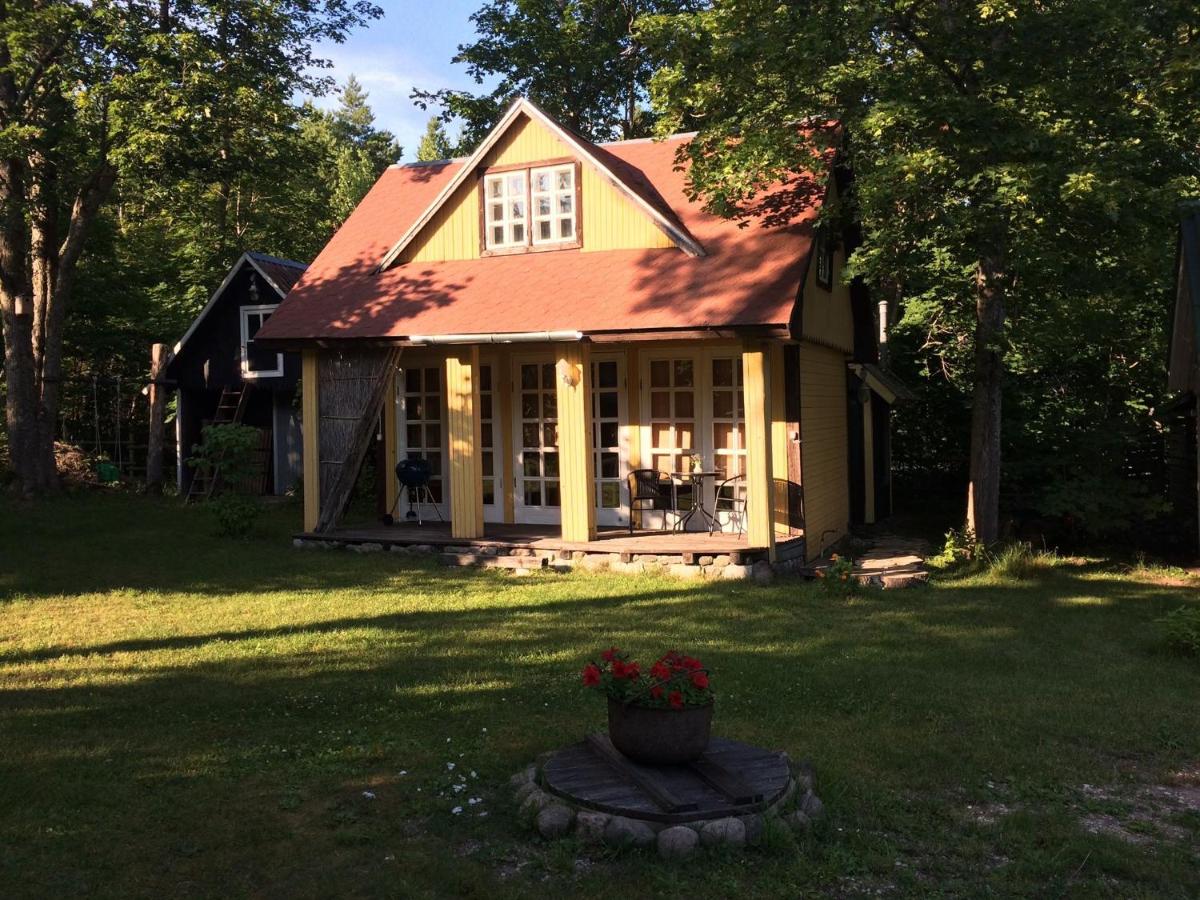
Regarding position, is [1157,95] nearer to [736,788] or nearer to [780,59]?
[780,59]

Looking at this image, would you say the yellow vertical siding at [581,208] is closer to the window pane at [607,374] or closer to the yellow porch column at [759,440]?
the window pane at [607,374]

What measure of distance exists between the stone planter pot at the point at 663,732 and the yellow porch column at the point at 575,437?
7.29m

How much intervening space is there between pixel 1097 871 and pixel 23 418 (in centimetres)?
2058

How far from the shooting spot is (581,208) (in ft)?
44.3

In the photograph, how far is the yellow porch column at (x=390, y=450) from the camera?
575 inches

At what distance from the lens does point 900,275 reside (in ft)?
42.1

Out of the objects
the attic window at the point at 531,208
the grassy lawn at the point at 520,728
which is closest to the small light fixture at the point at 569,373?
the attic window at the point at 531,208

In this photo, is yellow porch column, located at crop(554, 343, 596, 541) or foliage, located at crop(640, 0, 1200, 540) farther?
yellow porch column, located at crop(554, 343, 596, 541)

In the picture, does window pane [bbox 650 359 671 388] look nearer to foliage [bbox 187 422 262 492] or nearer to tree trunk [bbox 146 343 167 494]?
foliage [bbox 187 422 262 492]

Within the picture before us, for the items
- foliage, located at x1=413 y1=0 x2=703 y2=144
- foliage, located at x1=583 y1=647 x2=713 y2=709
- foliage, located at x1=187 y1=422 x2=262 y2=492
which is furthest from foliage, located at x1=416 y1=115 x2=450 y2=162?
foliage, located at x1=583 y1=647 x2=713 y2=709

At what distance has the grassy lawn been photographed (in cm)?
432

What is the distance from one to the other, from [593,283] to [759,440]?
10.0 feet

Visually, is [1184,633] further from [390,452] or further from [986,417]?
[390,452]

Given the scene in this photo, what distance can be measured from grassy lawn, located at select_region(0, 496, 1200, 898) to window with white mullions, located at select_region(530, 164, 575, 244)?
5013mm
